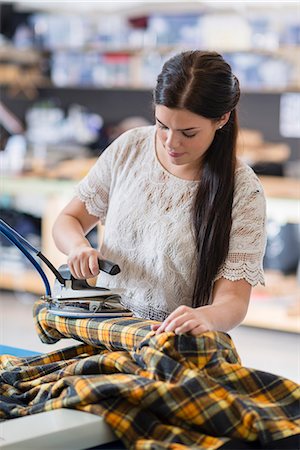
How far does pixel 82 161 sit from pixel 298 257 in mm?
1402

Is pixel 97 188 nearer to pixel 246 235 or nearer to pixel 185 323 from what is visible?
pixel 246 235

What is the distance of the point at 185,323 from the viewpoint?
1.58m

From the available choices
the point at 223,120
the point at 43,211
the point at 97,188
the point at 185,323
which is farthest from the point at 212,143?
the point at 43,211

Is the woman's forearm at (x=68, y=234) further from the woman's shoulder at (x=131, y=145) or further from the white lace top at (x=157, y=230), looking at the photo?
the woman's shoulder at (x=131, y=145)

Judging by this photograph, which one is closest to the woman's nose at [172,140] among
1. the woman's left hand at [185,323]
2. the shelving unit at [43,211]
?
the woman's left hand at [185,323]

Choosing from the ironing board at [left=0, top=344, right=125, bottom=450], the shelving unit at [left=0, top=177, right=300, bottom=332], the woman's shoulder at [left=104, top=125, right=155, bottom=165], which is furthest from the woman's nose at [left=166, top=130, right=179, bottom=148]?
the shelving unit at [left=0, top=177, right=300, bottom=332]

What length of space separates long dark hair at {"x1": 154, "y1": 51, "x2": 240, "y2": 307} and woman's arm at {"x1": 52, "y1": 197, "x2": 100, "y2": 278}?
243mm

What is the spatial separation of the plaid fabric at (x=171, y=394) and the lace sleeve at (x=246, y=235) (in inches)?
12.6

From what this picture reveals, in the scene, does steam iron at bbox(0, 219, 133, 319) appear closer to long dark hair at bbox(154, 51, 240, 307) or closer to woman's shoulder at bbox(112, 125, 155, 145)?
long dark hair at bbox(154, 51, 240, 307)

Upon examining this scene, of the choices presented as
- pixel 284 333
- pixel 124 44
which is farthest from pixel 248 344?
pixel 124 44

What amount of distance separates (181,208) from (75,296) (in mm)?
335

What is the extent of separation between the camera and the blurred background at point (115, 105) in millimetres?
4902

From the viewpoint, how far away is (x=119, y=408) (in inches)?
58.2

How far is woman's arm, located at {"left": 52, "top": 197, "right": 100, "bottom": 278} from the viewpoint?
190cm
